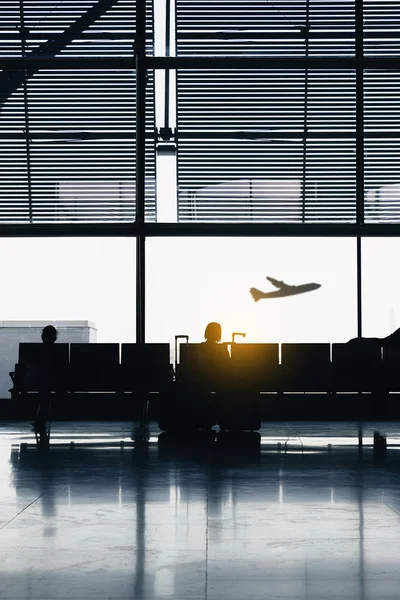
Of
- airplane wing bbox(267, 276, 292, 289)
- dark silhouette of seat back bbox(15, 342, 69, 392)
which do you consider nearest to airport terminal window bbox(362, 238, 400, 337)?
airplane wing bbox(267, 276, 292, 289)

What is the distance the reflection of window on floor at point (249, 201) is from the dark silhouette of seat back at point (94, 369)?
2702 millimetres

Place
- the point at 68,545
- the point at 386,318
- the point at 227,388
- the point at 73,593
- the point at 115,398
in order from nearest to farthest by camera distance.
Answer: the point at 73,593 < the point at 68,545 < the point at 227,388 < the point at 115,398 < the point at 386,318

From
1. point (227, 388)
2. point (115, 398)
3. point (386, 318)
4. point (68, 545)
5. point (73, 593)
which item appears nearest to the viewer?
point (73, 593)

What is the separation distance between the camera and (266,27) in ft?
39.4

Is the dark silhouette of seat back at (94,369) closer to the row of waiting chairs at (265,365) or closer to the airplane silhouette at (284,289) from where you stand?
the row of waiting chairs at (265,365)

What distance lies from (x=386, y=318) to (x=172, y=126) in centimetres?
397

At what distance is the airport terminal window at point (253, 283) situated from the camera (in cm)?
1195

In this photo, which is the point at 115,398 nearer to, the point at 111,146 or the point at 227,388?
the point at 227,388

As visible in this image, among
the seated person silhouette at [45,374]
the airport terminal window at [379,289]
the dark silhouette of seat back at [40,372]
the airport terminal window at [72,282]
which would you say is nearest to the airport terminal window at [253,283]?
the airport terminal window at [379,289]

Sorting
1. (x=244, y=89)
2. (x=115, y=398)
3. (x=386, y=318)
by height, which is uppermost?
(x=244, y=89)

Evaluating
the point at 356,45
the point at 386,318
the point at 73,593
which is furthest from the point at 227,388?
the point at 356,45

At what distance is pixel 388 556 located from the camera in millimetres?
2896

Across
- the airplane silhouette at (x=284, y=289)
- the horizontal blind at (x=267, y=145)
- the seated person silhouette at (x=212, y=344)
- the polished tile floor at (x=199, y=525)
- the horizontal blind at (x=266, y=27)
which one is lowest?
the polished tile floor at (x=199, y=525)

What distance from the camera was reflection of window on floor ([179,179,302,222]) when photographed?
39.4 ft
